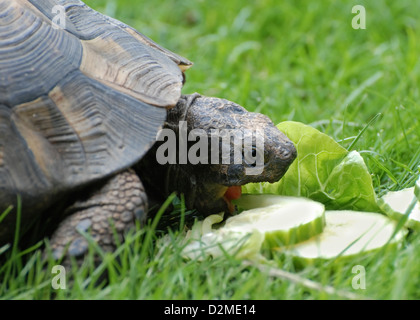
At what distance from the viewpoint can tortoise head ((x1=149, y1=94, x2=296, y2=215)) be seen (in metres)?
2.64

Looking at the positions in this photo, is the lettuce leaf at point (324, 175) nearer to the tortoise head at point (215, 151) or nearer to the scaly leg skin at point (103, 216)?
the tortoise head at point (215, 151)

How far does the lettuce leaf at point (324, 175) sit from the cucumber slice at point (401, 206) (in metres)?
0.08

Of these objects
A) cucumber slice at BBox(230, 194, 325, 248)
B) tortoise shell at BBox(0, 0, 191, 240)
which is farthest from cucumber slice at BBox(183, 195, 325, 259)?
tortoise shell at BBox(0, 0, 191, 240)

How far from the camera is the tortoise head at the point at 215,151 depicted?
2.64m

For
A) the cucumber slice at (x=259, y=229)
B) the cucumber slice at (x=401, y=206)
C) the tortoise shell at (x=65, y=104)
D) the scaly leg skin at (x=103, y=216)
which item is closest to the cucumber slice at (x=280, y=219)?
the cucumber slice at (x=259, y=229)

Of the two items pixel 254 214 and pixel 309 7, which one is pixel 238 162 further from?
pixel 309 7

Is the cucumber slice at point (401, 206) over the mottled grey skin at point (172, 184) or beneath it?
beneath

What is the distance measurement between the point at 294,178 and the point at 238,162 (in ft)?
1.72

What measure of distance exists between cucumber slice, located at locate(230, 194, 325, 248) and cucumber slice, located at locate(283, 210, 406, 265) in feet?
0.16

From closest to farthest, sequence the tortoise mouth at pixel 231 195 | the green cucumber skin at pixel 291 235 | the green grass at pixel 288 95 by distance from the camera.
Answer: the green grass at pixel 288 95 < the green cucumber skin at pixel 291 235 < the tortoise mouth at pixel 231 195

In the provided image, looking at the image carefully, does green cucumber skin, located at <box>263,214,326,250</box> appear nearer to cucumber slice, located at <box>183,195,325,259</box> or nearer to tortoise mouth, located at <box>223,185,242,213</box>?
cucumber slice, located at <box>183,195,325,259</box>

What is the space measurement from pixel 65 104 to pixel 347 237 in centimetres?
120

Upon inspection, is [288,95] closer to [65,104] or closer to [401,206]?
[401,206]

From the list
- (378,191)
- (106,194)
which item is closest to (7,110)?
(106,194)
